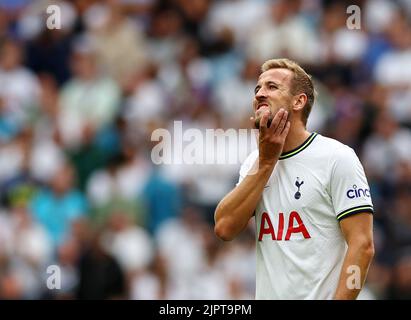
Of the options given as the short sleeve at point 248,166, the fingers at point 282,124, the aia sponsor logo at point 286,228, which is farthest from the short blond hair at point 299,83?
the aia sponsor logo at point 286,228

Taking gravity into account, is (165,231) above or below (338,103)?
below

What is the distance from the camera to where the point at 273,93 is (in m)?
6.09

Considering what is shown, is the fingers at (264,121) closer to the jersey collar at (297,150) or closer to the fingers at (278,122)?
the fingers at (278,122)

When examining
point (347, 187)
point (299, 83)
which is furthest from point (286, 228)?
point (299, 83)

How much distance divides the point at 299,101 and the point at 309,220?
722 millimetres

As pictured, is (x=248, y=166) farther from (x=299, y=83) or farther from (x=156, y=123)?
(x=156, y=123)

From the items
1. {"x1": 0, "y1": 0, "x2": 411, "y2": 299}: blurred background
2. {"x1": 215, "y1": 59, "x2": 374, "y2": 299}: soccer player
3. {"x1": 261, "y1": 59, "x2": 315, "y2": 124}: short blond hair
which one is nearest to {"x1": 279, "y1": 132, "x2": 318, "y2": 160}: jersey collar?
{"x1": 215, "y1": 59, "x2": 374, "y2": 299}: soccer player

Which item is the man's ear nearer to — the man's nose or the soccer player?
the soccer player

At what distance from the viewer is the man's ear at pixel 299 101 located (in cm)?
613

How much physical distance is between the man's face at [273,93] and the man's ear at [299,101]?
0.04 meters

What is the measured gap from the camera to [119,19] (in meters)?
14.0
